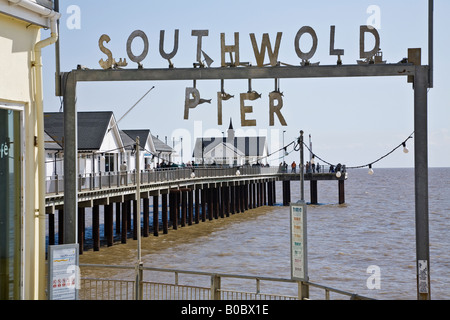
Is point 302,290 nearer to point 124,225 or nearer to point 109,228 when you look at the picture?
point 109,228

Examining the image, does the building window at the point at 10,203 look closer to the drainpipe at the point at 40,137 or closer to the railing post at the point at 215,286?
the drainpipe at the point at 40,137

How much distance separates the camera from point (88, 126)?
1986 inches

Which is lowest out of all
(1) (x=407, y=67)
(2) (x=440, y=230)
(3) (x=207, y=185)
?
(2) (x=440, y=230)

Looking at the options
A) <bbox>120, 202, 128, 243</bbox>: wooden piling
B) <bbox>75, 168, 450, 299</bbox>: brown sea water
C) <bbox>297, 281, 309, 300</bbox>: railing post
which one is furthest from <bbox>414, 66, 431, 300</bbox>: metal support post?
<bbox>120, 202, 128, 243</bbox>: wooden piling

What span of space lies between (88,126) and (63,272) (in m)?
39.9

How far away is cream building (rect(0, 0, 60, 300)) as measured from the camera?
1103 centimetres

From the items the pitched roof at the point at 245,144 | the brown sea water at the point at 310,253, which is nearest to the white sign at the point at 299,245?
the brown sea water at the point at 310,253

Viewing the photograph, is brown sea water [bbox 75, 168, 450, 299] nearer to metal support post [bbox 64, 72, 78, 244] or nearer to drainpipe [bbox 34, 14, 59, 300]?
metal support post [bbox 64, 72, 78, 244]

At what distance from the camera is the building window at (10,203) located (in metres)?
11.1

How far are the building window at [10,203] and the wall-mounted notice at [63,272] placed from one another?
609 mm

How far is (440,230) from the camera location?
2094 inches

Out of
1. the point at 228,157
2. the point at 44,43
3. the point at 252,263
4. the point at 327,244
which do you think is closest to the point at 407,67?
the point at 44,43

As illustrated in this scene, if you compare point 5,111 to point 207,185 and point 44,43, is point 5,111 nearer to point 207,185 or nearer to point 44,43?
point 44,43
